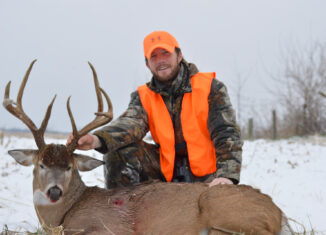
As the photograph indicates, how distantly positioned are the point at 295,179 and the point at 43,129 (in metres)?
5.28

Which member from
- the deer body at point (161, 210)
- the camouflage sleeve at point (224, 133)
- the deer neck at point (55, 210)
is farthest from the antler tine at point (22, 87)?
the camouflage sleeve at point (224, 133)

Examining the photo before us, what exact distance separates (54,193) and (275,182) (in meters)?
4.79

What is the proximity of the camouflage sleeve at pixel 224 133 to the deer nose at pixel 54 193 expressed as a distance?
1699mm

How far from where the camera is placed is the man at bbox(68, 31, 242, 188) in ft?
14.5

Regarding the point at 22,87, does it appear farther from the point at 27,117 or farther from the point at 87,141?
the point at 87,141

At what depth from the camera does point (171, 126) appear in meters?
4.63

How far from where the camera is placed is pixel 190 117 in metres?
4.57

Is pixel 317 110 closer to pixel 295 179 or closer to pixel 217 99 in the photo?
pixel 295 179

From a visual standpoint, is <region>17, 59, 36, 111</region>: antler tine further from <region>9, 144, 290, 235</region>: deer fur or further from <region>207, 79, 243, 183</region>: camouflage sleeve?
<region>207, 79, 243, 183</region>: camouflage sleeve

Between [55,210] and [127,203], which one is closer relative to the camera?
[127,203]

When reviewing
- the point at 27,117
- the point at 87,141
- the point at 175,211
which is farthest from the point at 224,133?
the point at 27,117

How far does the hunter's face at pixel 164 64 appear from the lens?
470 centimetres

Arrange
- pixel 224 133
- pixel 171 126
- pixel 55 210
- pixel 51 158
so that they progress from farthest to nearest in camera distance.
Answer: pixel 171 126, pixel 224 133, pixel 55 210, pixel 51 158

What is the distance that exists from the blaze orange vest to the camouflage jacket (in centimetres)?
9
